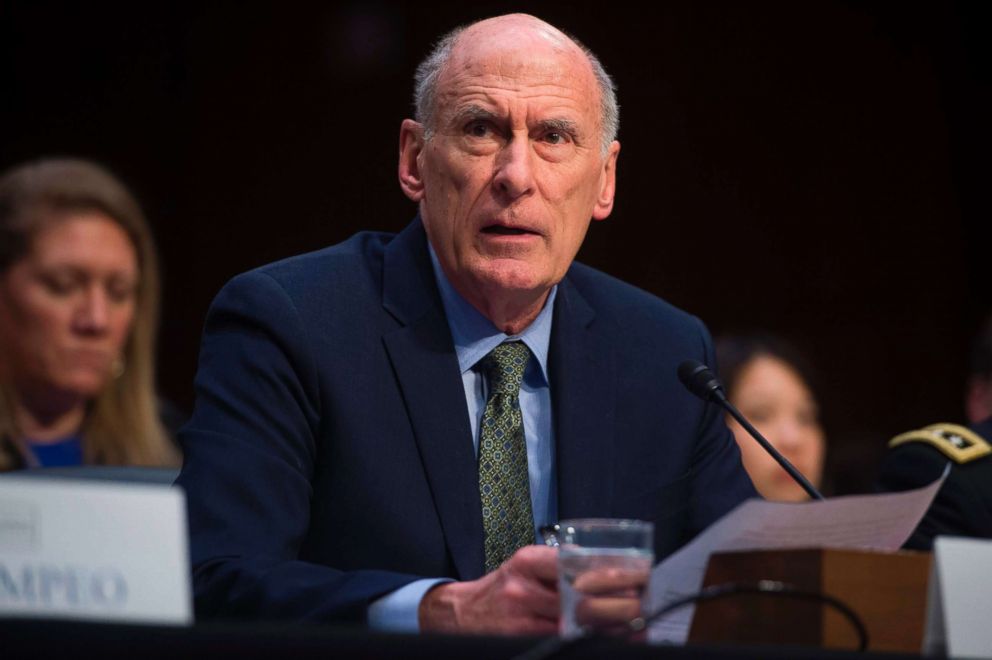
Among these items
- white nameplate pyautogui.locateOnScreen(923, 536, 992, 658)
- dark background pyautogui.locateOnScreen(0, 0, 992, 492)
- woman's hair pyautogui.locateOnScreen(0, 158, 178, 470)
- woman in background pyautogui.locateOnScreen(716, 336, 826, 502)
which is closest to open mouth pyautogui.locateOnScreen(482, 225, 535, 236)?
white nameplate pyautogui.locateOnScreen(923, 536, 992, 658)

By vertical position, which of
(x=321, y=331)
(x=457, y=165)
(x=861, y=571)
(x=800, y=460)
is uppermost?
(x=457, y=165)

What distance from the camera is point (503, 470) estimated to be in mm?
1992

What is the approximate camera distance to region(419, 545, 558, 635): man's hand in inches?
56.7

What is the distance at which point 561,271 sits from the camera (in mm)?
2129

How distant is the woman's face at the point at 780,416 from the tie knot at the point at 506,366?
210 centimetres

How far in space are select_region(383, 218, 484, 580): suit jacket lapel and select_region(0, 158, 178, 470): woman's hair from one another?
155cm

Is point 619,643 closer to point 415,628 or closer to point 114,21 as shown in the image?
point 415,628

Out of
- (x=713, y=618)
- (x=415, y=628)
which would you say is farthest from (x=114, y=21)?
(x=713, y=618)

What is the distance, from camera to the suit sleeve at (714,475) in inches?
84.7

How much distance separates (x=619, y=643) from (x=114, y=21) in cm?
363

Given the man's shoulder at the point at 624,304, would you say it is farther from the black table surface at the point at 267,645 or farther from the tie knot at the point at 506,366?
the black table surface at the point at 267,645

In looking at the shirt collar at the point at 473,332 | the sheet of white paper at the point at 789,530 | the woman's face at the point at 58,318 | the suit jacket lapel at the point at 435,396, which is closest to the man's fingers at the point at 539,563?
the sheet of white paper at the point at 789,530

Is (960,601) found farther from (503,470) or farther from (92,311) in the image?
(92,311)

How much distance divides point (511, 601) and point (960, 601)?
50 centimetres
